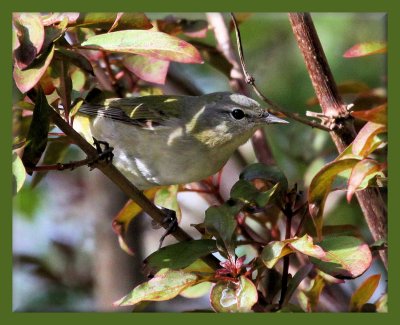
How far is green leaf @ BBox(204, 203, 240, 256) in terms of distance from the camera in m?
1.43

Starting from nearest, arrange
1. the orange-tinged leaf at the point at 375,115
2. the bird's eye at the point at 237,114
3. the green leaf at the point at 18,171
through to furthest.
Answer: the orange-tinged leaf at the point at 375,115, the green leaf at the point at 18,171, the bird's eye at the point at 237,114

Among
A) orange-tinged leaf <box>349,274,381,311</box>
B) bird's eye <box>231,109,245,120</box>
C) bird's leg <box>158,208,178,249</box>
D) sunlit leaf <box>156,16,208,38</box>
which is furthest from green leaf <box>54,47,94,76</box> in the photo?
orange-tinged leaf <box>349,274,381,311</box>

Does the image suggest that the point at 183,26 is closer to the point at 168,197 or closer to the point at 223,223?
the point at 168,197

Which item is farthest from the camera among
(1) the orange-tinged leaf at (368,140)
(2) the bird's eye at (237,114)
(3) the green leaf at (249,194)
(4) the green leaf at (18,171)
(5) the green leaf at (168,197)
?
(2) the bird's eye at (237,114)

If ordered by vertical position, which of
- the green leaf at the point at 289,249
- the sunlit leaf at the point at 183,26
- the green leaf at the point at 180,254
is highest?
the sunlit leaf at the point at 183,26

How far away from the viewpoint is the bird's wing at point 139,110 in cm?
187

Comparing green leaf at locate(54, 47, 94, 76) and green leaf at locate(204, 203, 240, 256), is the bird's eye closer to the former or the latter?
green leaf at locate(204, 203, 240, 256)

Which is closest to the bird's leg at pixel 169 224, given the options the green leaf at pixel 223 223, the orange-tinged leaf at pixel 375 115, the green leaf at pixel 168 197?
the green leaf at pixel 168 197

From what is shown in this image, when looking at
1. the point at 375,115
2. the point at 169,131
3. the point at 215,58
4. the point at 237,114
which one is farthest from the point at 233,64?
the point at 375,115

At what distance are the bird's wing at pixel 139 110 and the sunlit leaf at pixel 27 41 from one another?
48cm

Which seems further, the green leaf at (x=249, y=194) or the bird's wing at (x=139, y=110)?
the bird's wing at (x=139, y=110)

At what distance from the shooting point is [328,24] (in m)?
1.93

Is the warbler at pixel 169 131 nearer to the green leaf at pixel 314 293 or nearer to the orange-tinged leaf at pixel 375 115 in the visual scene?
the green leaf at pixel 314 293

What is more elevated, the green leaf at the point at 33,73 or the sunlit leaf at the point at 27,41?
the sunlit leaf at the point at 27,41
